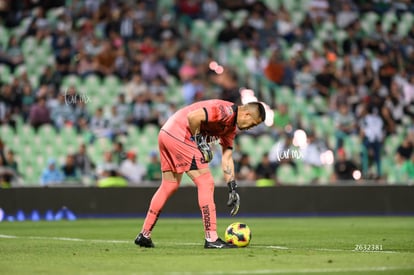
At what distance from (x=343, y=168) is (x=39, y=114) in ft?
27.3

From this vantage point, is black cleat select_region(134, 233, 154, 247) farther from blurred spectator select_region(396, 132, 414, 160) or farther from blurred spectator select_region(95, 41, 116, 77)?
blurred spectator select_region(396, 132, 414, 160)

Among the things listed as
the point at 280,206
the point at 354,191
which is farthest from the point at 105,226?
the point at 354,191

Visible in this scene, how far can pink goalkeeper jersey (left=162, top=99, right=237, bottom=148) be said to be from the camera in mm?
12938

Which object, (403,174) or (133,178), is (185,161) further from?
(403,174)

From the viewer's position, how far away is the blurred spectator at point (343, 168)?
85.8 feet

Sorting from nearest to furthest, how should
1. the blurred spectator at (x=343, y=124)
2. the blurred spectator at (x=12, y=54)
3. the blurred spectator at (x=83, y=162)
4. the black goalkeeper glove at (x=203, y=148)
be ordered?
the black goalkeeper glove at (x=203, y=148) < the blurred spectator at (x=83, y=162) < the blurred spectator at (x=343, y=124) < the blurred spectator at (x=12, y=54)

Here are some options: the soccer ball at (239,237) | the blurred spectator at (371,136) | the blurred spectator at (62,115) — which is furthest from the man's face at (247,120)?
the blurred spectator at (371,136)

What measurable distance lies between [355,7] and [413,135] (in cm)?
675

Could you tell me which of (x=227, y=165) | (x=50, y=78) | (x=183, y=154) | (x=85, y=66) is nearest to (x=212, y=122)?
(x=183, y=154)

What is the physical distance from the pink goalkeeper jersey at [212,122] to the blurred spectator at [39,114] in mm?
12779

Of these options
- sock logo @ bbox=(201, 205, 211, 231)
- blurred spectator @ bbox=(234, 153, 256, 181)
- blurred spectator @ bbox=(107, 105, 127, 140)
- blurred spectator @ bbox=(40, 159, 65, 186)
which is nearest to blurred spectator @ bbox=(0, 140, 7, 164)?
blurred spectator @ bbox=(40, 159, 65, 186)

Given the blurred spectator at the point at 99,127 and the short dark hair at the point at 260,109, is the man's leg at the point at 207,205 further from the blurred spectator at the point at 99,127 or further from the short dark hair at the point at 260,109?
the blurred spectator at the point at 99,127

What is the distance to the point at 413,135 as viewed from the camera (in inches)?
1070

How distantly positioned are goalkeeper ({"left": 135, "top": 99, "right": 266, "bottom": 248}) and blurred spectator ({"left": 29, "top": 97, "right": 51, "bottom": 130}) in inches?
502
